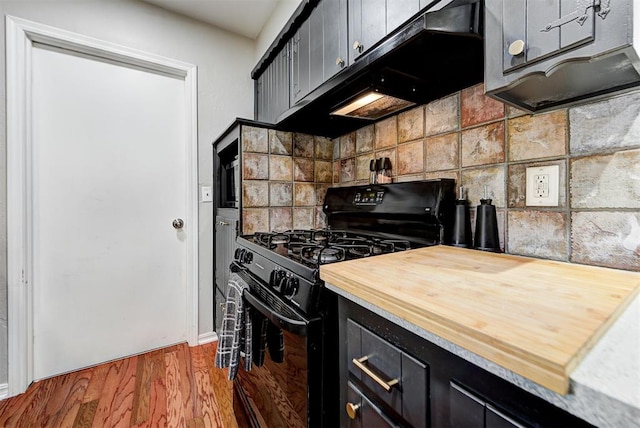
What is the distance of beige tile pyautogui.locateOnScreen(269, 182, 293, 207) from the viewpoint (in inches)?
63.1

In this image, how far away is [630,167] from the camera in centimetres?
70

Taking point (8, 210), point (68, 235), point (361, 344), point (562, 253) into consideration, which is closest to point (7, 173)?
point (8, 210)

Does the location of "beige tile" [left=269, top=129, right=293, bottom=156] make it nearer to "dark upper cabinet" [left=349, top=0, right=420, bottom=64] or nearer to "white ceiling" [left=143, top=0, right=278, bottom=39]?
"dark upper cabinet" [left=349, top=0, right=420, bottom=64]

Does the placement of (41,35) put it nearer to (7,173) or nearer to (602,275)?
(7,173)

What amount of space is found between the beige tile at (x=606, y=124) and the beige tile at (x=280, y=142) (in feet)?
4.15

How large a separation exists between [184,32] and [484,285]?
2390mm

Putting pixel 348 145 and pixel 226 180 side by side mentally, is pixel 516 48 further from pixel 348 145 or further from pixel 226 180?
pixel 226 180

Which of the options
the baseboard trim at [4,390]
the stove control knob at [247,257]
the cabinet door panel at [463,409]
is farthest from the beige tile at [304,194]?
the baseboard trim at [4,390]

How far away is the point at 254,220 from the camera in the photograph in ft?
5.08

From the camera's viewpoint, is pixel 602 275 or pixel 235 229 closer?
pixel 602 275

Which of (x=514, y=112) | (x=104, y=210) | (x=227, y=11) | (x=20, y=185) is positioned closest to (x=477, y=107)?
(x=514, y=112)

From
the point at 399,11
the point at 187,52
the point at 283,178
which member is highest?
the point at 187,52

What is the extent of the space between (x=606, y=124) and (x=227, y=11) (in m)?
2.16

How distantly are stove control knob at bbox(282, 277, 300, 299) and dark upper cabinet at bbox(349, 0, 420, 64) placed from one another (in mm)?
848
